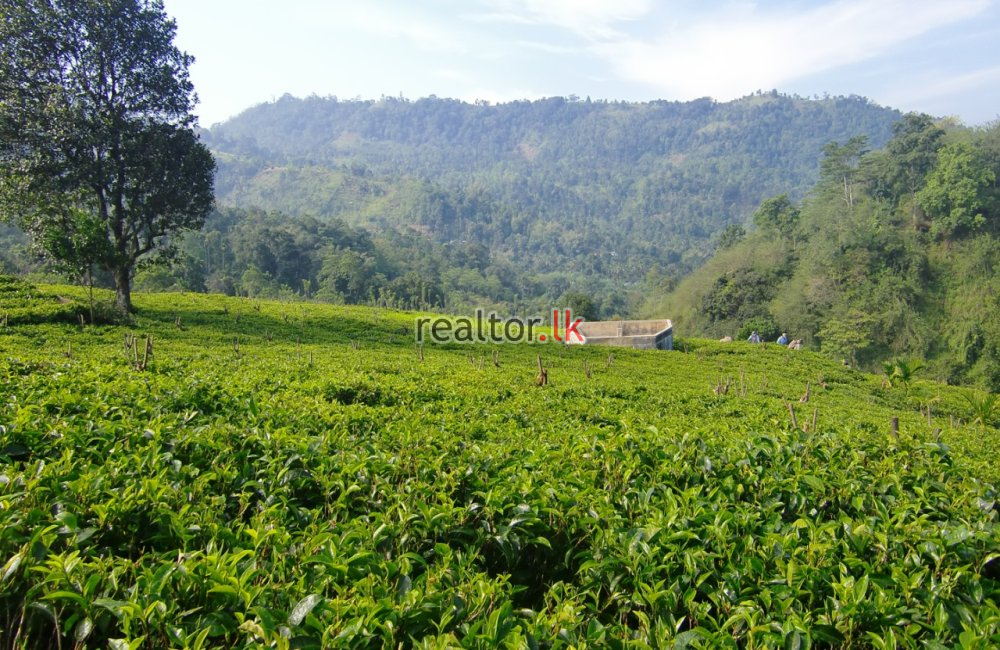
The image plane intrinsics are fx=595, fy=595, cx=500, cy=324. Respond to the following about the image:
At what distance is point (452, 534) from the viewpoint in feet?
10.2

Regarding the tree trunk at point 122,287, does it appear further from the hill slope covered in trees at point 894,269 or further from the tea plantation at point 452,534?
the hill slope covered in trees at point 894,269

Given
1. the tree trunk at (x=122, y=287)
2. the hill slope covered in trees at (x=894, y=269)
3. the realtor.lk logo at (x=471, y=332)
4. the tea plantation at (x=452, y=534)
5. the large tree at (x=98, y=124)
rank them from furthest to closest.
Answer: the hill slope covered in trees at (x=894, y=269) < the realtor.lk logo at (x=471, y=332) < the tree trunk at (x=122, y=287) < the large tree at (x=98, y=124) < the tea plantation at (x=452, y=534)

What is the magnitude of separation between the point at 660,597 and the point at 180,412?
14.0 ft

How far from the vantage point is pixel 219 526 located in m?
2.81

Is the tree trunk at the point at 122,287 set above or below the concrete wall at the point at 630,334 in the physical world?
above

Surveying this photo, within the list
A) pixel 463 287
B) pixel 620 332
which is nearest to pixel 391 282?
pixel 463 287

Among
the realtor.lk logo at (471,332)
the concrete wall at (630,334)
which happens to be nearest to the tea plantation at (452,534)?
the realtor.lk logo at (471,332)

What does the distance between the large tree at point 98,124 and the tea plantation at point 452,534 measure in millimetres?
18555

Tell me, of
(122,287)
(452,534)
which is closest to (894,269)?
(122,287)

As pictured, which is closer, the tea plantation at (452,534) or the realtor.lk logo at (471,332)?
the tea plantation at (452,534)

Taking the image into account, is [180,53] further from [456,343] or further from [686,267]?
[686,267]

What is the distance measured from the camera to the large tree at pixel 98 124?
1989 centimetres

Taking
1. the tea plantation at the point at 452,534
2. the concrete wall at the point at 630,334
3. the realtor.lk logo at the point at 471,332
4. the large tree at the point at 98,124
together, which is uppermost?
the large tree at the point at 98,124

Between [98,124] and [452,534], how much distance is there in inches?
931
